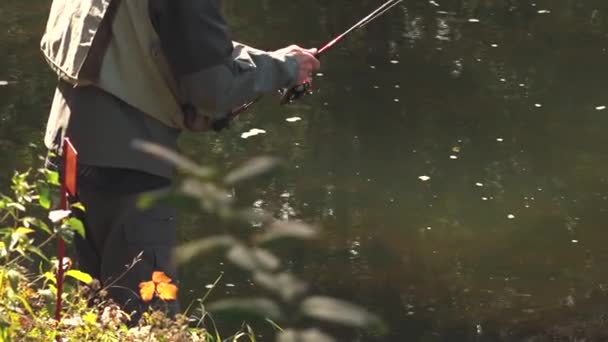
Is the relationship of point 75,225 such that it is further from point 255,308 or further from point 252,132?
point 252,132

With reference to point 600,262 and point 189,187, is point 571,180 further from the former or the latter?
point 189,187

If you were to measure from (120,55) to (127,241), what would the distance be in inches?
16.9

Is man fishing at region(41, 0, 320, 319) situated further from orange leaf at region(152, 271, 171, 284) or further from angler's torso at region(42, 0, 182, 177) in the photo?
orange leaf at region(152, 271, 171, 284)

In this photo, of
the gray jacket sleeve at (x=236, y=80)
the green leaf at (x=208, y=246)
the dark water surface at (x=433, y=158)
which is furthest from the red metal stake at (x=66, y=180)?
the green leaf at (x=208, y=246)

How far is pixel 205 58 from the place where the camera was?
2.78m

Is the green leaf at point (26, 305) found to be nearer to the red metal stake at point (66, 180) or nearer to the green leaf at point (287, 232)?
the red metal stake at point (66, 180)

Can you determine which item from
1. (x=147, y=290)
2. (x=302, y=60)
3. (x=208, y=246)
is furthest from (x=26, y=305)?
(x=208, y=246)

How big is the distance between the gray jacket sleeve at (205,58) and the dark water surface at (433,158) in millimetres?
915

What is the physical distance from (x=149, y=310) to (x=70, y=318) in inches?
8.4

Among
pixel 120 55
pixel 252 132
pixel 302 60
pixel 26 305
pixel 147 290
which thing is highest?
pixel 120 55

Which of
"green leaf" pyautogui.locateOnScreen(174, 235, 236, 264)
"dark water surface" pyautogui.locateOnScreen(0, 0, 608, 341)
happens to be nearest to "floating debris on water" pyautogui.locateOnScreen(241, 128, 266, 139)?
"dark water surface" pyautogui.locateOnScreen(0, 0, 608, 341)

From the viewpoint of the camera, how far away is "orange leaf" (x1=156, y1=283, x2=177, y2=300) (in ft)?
9.07

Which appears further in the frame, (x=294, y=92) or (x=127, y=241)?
(x=294, y=92)

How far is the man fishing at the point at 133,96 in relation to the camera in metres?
2.78
